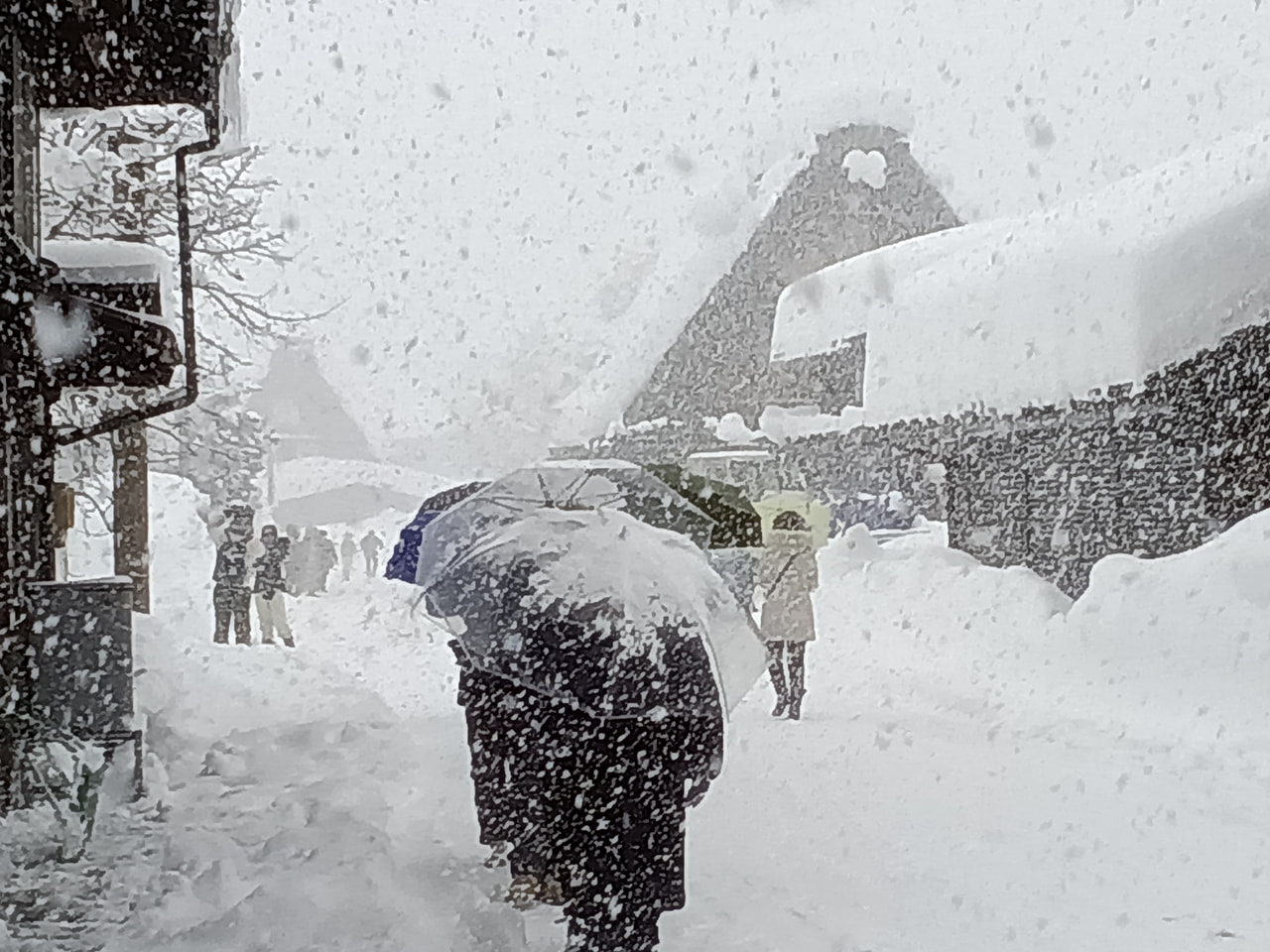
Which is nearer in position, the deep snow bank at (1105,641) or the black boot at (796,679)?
the deep snow bank at (1105,641)

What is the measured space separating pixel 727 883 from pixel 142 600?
9.57 meters

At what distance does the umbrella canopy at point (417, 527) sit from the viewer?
17.0 feet

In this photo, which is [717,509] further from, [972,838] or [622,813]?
[622,813]

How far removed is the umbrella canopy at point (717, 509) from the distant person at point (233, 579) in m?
4.99

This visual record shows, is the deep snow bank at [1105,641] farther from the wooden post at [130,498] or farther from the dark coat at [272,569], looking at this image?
the wooden post at [130,498]

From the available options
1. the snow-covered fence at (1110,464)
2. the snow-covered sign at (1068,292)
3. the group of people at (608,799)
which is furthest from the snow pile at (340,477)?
the group of people at (608,799)

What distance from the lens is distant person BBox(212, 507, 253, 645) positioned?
12867mm

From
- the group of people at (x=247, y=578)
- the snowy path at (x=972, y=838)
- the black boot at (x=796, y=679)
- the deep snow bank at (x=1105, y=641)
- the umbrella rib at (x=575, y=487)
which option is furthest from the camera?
the group of people at (x=247, y=578)

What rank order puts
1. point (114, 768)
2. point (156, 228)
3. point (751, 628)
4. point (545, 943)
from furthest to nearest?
point (156, 228) < point (114, 768) < point (545, 943) < point (751, 628)

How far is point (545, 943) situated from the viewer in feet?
13.2

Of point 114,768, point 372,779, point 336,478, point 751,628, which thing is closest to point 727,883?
point 751,628

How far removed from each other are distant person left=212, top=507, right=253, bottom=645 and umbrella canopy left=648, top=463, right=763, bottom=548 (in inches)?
196

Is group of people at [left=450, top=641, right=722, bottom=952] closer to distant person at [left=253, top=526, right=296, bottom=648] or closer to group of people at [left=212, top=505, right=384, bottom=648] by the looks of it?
group of people at [left=212, top=505, right=384, bottom=648]

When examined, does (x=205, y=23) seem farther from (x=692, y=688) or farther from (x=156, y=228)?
(x=156, y=228)
